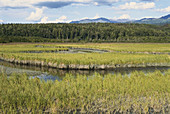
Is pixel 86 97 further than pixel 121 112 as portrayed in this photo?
Yes

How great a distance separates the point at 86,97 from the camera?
16.1m

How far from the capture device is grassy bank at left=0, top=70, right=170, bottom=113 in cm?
1375

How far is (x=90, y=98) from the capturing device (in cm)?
1518

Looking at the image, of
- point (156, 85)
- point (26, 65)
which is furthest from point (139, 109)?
point (26, 65)

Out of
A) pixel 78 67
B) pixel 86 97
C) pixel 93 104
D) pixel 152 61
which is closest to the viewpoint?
pixel 93 104

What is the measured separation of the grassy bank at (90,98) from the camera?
45.1 feet

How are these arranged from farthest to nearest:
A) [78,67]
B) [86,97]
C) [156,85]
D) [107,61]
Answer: [107,61], [78,67], [156,85], [86,97]

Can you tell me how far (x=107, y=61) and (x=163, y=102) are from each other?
69.5 ft

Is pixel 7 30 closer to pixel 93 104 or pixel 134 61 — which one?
pixel 134 61

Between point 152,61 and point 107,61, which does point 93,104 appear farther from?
point 152,61

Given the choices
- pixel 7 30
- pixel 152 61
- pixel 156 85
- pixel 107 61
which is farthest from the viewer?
pixel 7 30

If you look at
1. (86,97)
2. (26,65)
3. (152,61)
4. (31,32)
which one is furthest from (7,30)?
(86,97)

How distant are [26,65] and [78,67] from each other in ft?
36.6

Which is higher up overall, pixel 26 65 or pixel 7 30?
pixel 7 30
